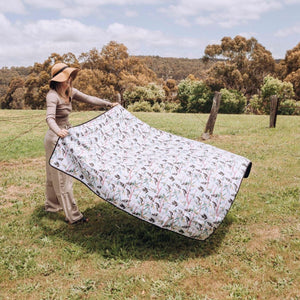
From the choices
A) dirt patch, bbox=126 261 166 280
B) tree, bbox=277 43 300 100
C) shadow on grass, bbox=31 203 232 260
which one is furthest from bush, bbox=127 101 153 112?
dirt patch, bbox=126 261 166 280

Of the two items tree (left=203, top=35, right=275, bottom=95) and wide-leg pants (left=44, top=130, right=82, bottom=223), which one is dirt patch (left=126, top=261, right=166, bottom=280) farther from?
tree (left=203, top=35, right=275, bottom=95)

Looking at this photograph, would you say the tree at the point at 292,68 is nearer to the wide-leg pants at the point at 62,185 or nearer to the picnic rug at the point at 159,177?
the picnic rug at the point at 159,177

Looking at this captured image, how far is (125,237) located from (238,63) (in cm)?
4184

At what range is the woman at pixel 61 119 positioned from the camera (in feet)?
16.6

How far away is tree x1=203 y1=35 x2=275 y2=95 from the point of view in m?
40.9

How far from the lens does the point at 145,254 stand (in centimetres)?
468

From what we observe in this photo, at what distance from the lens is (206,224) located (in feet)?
14.2

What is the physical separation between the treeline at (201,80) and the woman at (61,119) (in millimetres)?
30998

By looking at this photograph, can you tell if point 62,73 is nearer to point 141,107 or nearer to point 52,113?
point 52,113

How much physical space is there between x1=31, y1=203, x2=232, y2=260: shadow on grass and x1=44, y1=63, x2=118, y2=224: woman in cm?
31

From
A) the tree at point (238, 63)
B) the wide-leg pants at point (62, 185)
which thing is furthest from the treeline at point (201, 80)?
the wide-leg pants at point (62, 185)

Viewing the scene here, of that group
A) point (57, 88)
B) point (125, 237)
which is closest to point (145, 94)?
point (57, 88)

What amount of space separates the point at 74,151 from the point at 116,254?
169cm

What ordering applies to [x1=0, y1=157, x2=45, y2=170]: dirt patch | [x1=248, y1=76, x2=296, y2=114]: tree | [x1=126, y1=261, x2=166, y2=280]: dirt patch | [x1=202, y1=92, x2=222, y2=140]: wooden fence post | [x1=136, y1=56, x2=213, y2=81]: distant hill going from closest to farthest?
[x1=126, y1=261, x2=166, y2=280]: dirt patch < [x1=0, y1=157, x2=45, y2=170]: dirt patch < [x1=202, y1=92, x2=222, y2=140]: wooden fence post < [x1=248, y1=76, x2=296, y2=114]: tree < [x1=136, y1=56, x2=213, y2=81]: distant hill
